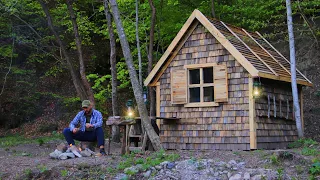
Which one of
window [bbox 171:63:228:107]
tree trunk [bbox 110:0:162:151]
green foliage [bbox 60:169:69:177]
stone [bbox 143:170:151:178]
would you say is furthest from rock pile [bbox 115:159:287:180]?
window [bbox 171:63:228:107]

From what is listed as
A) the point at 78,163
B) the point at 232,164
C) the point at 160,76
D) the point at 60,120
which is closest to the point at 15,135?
the point at 60,120

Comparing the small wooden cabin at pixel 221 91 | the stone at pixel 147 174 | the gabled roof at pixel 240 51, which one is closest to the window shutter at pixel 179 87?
the small wooden cabin at pixel 221 91

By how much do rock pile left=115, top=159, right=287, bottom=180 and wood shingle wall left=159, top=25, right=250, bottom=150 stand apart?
3.78m

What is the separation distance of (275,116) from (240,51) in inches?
90.4

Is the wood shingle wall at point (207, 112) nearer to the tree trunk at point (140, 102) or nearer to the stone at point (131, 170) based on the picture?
the tree trunk at point (140, 102)

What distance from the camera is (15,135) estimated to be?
20875 mm

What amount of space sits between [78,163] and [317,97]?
1380 centimetres

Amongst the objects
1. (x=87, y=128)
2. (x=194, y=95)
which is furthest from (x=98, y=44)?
(x=87, y=128)

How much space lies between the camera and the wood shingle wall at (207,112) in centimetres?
1188

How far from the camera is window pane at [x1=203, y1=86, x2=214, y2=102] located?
1248 centimetres

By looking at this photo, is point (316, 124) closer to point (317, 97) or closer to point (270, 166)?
point (317, 97)

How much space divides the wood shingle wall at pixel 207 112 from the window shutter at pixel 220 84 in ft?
0.51

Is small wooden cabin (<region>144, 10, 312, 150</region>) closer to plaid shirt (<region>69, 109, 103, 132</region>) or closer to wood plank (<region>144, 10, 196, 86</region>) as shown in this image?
wood plank (<region>144, 10, 196, 86</region>)

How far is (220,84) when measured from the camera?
12.1m
